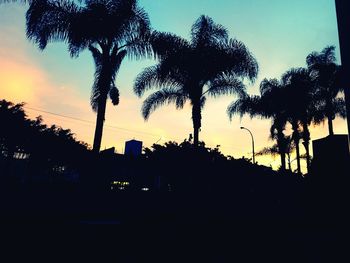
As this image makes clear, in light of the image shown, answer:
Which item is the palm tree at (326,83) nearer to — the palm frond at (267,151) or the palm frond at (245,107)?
the palm frond at (245,107)

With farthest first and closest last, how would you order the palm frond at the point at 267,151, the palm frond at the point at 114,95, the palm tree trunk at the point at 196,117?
the palm frond at the point at 267,151, the palm tree trunk at the point at 196,117, the palm frond at the point at 114,95

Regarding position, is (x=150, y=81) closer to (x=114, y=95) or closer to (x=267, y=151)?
(x=114, y=95)

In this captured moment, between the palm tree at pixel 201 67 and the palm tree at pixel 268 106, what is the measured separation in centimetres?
748

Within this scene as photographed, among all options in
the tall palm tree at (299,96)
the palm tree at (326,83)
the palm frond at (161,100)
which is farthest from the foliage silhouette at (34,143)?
the palm tree at (326,83)

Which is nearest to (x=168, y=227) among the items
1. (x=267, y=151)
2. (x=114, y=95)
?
(x=114, y=95)

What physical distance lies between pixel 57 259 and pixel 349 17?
7.04 metres

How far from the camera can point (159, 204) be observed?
11.5m

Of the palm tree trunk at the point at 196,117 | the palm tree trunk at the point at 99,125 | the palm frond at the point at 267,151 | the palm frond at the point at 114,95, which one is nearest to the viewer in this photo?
the palm tree trunk at the point at 99,125

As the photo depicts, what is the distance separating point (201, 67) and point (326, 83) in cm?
1609

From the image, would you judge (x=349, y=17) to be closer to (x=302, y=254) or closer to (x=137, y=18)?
(x=302, y=254)

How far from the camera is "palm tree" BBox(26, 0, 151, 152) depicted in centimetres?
1278

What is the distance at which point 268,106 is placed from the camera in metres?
27.3

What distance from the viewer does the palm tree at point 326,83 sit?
91.1ft

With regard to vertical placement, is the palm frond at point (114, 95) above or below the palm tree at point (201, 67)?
below
